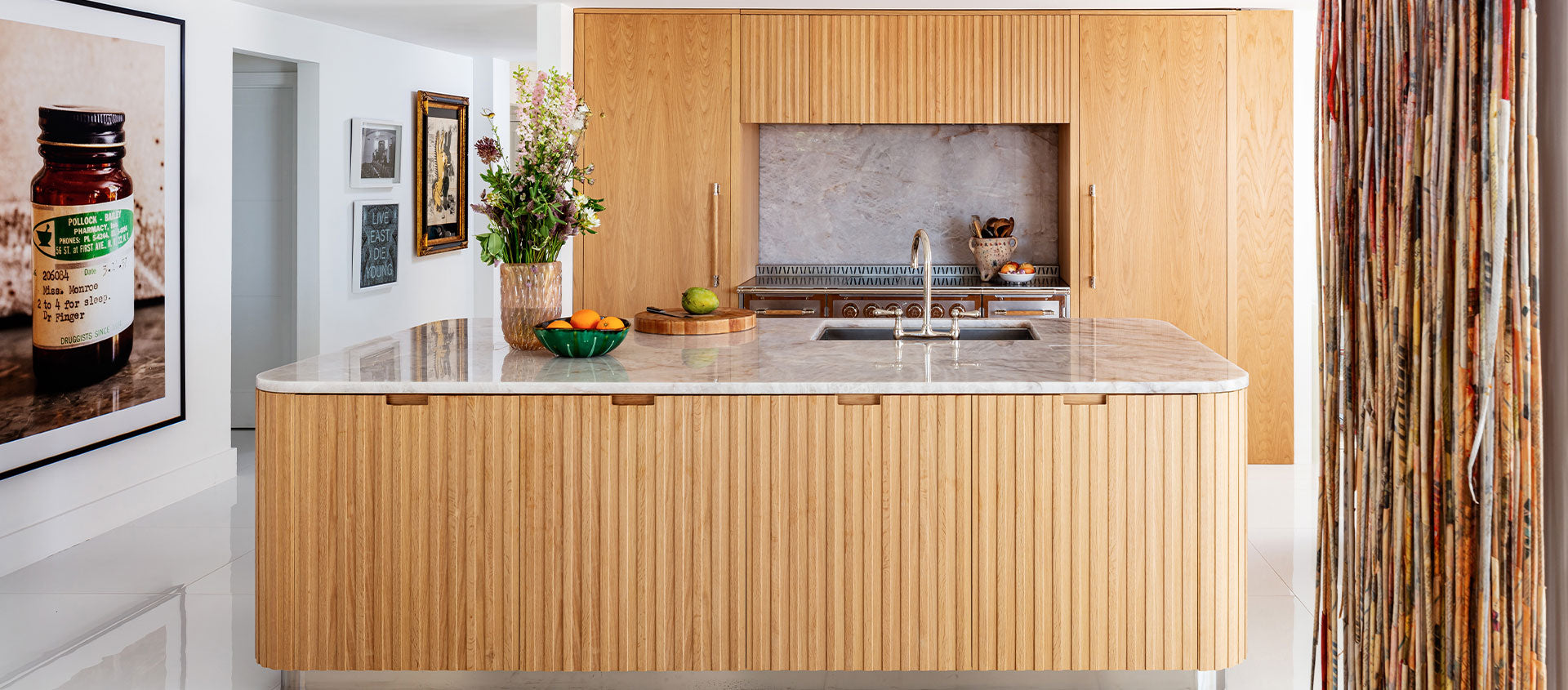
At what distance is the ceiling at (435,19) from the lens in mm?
5078

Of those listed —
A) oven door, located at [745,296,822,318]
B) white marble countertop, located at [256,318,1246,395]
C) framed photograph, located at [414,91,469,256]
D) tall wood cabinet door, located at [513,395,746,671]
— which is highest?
framed photograph, located at [414,91,469,256]

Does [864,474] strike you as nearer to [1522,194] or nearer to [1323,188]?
[1323,188]

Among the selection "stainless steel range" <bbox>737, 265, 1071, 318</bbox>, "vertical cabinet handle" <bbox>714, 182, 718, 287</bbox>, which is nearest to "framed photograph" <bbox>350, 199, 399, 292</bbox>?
"vertical cabinet handle" <bbox>714, 182, 718, 287</bbox>

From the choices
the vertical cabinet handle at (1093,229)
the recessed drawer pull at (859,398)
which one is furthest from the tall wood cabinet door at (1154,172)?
the recessed drawer pull at (859,398)

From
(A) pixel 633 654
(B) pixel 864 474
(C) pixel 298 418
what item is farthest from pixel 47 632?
(B) pixel 864 474

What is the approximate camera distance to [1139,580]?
2.42 metres

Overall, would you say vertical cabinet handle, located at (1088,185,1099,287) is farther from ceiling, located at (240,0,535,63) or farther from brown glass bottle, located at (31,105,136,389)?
brown glass bottle, located at (31,105,136,389)

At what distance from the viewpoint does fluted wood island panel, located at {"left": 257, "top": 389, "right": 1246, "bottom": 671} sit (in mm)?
2404

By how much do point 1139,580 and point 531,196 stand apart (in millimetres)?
1723

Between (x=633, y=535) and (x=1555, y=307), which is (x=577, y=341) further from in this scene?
(x=1555, y=307)

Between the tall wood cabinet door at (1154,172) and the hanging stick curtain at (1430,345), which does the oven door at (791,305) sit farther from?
the hanging stick curtain at (1430,345)

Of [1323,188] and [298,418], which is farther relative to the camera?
[298,418]

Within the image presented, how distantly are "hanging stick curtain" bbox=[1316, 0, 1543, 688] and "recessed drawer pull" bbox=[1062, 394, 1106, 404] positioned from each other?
1295mm

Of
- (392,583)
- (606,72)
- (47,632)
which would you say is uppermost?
(606,72)
